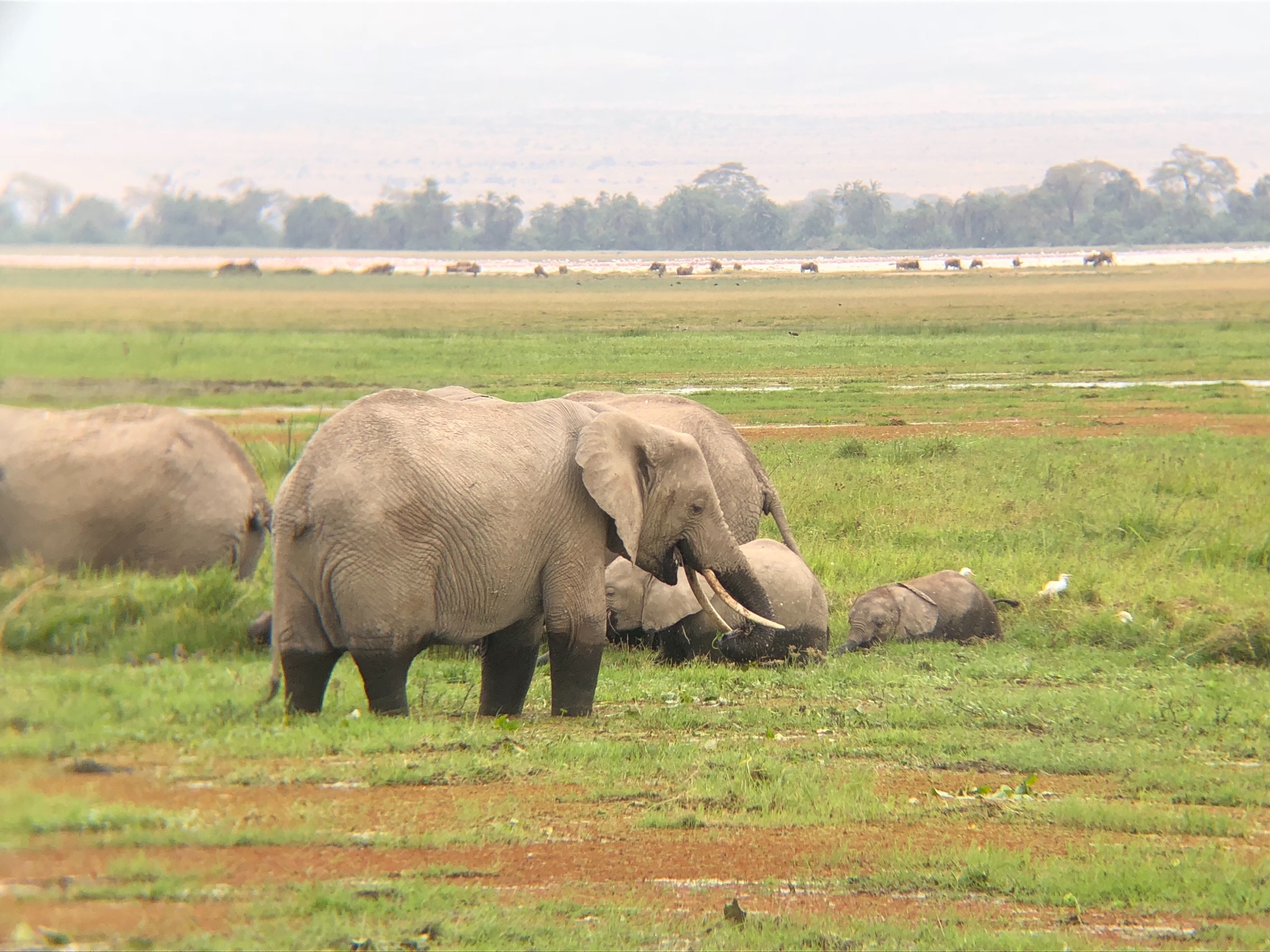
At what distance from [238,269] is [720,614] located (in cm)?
500

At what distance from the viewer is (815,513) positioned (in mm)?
16312

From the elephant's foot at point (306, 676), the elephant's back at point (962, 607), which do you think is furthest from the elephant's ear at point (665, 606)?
the elephant's foot at point (306, 676)

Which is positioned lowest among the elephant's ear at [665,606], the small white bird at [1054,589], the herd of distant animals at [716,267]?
the small white bird at [1054,589]

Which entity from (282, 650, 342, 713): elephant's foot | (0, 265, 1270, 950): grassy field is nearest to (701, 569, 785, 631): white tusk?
(0, 265, 1270, 950): grassy field

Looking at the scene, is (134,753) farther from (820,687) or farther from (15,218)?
(820,687)

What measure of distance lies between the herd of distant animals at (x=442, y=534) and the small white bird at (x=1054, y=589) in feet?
5.23

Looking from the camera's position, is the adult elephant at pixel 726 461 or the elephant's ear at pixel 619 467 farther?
the adult elephant at pixel 726 461

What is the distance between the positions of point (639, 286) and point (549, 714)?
83.1 meters

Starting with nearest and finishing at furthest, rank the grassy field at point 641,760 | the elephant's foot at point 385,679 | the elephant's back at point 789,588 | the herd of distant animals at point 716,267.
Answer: the grassy field at point 641,760
the elephant's foot at point 385,679
the elephant's back at point 789,588
the herd of distant animals at point 716,267

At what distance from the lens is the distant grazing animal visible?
6.21 meters

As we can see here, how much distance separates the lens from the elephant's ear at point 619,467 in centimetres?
831

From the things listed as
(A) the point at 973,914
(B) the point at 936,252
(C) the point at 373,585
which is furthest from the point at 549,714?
(B) the point at 936,252

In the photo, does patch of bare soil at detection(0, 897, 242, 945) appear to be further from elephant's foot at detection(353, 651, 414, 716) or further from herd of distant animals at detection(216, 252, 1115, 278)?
herd of distant animals at detection(216, 252, 1115, 278)

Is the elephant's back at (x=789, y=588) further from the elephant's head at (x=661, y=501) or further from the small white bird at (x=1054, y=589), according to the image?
the small white bird at (x=1054, y=589)
